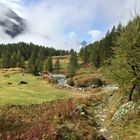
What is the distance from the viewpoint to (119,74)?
3084cm

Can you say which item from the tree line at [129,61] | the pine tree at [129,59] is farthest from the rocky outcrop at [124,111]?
the pine tree at [129,59]

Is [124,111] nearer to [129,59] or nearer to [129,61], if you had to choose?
[129,61]

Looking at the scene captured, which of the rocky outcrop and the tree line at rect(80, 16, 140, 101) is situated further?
the tree line at rect(80, 16, 140, 101)

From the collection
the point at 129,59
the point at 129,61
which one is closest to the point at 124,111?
the point at 129,61

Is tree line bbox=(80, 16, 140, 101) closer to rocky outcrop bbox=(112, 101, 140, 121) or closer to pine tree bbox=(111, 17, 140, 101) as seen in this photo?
pine tree bbox=(111, 17, 140, 101)

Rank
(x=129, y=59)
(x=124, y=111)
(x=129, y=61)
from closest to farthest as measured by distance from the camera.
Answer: (x=124, y=111), (x=129, y=61), (x=129, y=59)

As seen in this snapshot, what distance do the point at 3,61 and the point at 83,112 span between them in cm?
13073

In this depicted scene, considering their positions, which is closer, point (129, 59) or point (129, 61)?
point (129, 61)

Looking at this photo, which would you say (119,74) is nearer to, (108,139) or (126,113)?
(126,113)

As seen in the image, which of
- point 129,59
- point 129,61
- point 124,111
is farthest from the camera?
point 129,59

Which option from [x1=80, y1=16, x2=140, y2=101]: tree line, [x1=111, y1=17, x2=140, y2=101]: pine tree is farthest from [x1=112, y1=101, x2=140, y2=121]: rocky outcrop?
[x1=111, y1=17, x2=140, y2=101]: pine tree

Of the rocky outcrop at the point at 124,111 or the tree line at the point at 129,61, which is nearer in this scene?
the rocky outcrop at the point at 124,111

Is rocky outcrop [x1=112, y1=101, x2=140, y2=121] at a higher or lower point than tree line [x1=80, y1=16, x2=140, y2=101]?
lower

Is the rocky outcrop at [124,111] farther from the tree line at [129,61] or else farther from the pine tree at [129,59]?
the pine tree at [129,59]
